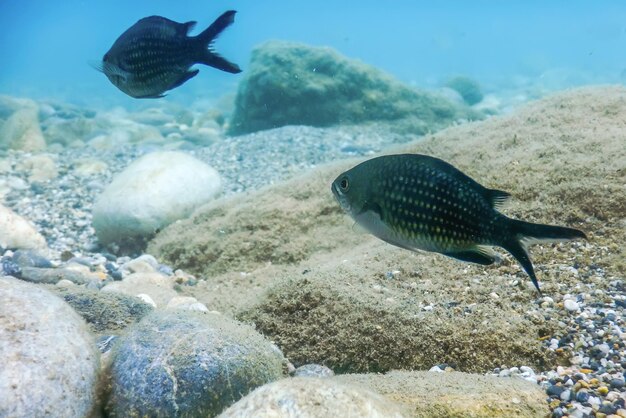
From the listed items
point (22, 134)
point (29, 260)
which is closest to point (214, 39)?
point (29, 260)

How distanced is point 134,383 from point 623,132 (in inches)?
202

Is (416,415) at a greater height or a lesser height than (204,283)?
greater

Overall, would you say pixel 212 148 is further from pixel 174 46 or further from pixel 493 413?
pixel 493 413

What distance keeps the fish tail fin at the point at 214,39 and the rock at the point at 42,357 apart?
1.86 metres

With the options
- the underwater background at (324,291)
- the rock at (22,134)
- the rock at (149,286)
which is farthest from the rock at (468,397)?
the rock at (22,134)

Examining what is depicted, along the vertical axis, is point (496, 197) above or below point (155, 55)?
below

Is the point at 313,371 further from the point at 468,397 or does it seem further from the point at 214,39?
the point at 214,39

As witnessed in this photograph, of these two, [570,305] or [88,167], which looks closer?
[570,305]

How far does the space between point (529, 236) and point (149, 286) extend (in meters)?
4.27

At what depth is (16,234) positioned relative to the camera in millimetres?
6484

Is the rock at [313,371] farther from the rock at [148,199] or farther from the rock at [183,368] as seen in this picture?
the rock at [148,199]

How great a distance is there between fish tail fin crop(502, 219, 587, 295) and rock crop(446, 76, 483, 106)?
28.9 m

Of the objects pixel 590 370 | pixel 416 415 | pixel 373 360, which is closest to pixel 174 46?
pixel 373 360

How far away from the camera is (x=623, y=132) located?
16.8ft
